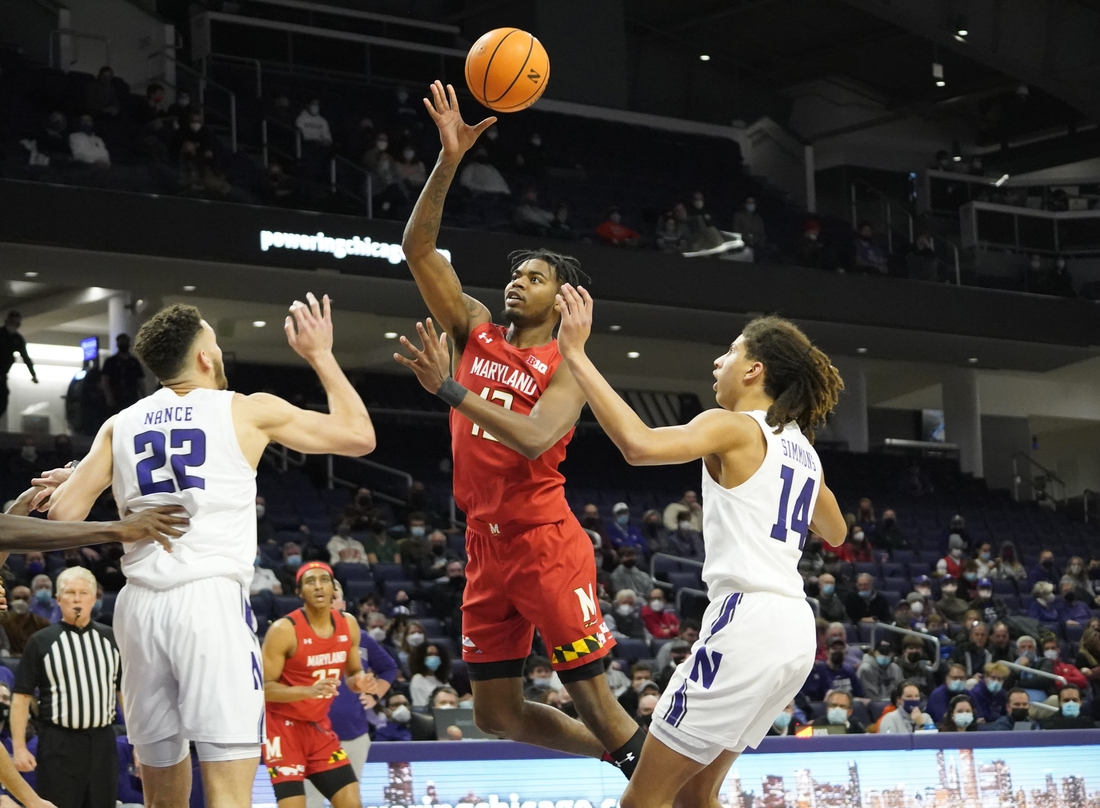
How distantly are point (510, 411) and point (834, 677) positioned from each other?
10.5 m

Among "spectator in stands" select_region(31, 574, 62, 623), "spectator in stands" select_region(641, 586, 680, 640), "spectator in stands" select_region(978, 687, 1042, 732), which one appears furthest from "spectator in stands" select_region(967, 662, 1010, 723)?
"spectator in stands" select_region(31, 574, 62, 623)

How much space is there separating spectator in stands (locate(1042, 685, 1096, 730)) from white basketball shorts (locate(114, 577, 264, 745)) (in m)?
Answer: 10.8

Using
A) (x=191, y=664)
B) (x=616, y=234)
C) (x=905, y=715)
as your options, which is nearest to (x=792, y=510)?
(x=191, y=664)

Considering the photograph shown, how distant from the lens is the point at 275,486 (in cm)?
1850

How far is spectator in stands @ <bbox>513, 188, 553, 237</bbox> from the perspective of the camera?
21312 mm

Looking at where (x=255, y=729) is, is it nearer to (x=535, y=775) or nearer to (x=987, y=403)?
(x=535, y=775)

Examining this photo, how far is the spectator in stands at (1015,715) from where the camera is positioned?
45.7ft

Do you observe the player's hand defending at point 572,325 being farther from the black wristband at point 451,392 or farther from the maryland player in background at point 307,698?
the maryland player in background at point 307,698

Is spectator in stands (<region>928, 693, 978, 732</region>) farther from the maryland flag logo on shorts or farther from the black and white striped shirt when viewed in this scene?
the maryland flag logo on shorts

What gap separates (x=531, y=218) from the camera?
70.2 feet

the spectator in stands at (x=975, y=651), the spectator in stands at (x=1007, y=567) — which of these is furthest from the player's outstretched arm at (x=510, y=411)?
the spectator in stands at (x=1007, y=567)

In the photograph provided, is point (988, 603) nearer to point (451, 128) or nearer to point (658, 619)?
point (658, 619)

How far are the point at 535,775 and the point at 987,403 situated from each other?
23121 mm

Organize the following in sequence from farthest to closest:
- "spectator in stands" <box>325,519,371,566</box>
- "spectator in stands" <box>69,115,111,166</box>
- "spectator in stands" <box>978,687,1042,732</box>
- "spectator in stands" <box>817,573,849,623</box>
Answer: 1. "spectator in stands" <box>69,115,111,166</box>
2. "spectator in stands" <box>817,573,849,623</box>
3. "spectator in stands" <box>325,519,371,566</box>
4. "spectator in stands" <box>978,687,1042,732</box>
